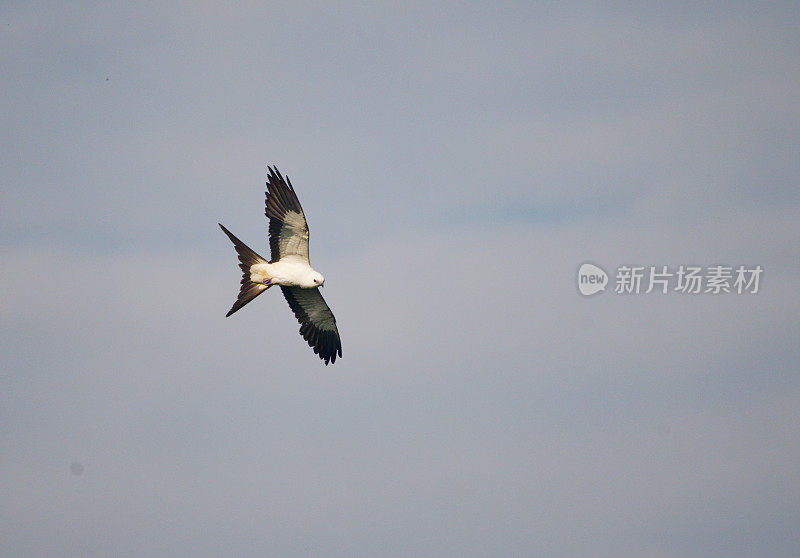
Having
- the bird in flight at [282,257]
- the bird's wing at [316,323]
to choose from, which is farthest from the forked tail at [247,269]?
the bird's wing at [316,323]

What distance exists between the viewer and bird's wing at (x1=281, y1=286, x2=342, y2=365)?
33.4 m

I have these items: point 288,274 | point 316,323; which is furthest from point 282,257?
point 316,323

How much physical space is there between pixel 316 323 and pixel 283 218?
461 cm

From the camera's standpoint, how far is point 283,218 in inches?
1231

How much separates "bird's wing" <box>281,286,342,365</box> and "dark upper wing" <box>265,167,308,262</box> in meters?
2.11

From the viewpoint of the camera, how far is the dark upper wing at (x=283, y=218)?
1224 inches

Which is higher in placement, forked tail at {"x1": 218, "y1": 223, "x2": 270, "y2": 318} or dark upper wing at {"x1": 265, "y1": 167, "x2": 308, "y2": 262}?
dark upper wing at {"x1": 265, "y1": 167, "x2": 308, "y2": 262}

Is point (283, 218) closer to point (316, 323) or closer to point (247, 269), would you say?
point (247, 269)

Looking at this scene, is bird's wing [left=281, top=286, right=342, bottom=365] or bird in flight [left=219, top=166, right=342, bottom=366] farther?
bird's wing [left=281, top=286, right=342, bottom=365]

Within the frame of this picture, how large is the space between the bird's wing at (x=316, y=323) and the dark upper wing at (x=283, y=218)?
2.11 meters

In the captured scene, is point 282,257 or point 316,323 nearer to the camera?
point 282,257

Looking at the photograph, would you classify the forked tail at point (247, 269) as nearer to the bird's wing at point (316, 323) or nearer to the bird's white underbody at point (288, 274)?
the bird's white underbody at point (288, 274)

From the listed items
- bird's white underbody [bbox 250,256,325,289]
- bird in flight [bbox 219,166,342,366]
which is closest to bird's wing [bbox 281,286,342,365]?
bird in flight [bbox 219,166,342,366]

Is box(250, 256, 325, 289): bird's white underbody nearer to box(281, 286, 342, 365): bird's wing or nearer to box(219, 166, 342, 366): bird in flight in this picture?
box(219, 166, 342, 366): bird in flight
